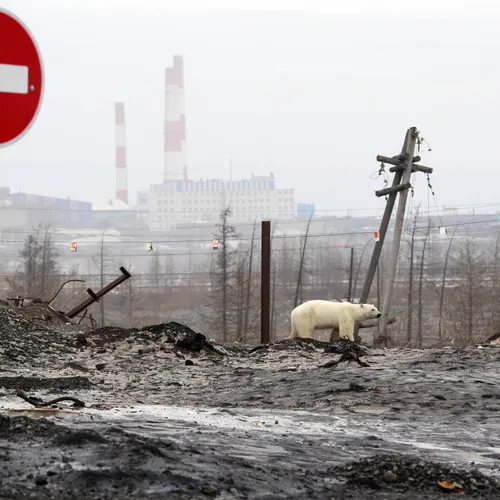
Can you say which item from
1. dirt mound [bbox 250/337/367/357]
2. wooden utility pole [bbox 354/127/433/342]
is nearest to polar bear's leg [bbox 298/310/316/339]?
wooden utility pole [bbox 354/127/433/342]

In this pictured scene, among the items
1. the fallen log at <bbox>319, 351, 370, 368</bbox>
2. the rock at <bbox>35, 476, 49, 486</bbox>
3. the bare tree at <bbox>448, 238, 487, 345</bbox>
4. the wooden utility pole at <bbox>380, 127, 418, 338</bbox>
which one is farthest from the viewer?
the bare tree at <bbox>448, 238, 487, 345</bbox>

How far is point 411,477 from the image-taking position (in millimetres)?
6699

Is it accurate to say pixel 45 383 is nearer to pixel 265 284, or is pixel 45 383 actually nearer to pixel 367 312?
pixel 265 284

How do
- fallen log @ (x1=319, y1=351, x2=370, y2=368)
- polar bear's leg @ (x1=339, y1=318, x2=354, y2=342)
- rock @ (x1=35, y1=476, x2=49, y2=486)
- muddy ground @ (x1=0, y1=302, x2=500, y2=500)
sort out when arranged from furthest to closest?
1. polar bear's leg @ (x1=339, y1=318, x2=354, y2=342)
2. fallen log @ (x1=319, y1=351, x2=370, y2=368)
3. muddy ground @ (x1=0, y1=302, x2=500, y2=500)
4. rock @ (x1=35, y1=476, x2=49, y2=486)

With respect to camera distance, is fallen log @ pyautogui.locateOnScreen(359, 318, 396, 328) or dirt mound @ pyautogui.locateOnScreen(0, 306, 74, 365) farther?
fallen log @ pyautogui.locateOnScreen(359, 318, 396, 328)

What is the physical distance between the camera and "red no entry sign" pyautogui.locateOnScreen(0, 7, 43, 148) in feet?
21.4

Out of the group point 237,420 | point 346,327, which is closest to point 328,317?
point 346,327

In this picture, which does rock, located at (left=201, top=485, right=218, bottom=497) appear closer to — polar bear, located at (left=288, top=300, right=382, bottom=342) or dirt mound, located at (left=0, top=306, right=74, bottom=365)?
dirt mound, located at (left=0, top=306, right=74, bottom=365)

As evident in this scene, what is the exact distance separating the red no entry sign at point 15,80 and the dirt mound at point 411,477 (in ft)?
9.83

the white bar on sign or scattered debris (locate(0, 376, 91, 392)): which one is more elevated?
the white bar on sign

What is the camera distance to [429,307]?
9169 centimetres

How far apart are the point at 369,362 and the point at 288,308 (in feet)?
254

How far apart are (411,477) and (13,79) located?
3545mm

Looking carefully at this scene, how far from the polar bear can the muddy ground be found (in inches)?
250
